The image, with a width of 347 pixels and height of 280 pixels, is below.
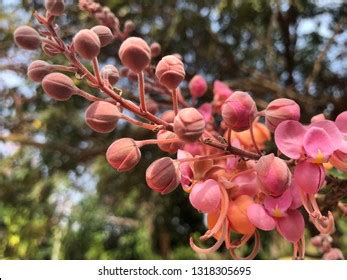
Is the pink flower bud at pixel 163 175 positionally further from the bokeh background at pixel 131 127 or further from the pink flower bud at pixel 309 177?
the bokeh background at pixel 131 127

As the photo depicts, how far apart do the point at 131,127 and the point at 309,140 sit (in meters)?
0.87

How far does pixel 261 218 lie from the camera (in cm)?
53

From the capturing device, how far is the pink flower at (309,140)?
0.52 metres

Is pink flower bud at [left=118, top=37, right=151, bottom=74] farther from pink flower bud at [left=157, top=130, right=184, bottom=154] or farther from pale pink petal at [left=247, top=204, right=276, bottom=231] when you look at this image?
pale pink petal at [left=247, top=204, right=276, bottom=231]

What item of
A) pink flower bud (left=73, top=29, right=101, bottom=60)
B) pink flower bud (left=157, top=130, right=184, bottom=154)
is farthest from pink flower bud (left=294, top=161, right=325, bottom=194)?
pink flower bud (left=73, top=29, right=101, bottom=60)

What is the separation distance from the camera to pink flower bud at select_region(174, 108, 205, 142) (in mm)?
447

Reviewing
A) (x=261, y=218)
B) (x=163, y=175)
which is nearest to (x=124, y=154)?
(x=163, y=175)

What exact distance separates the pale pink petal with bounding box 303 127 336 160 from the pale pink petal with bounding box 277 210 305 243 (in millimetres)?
65

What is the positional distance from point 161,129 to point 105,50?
37.2 inches

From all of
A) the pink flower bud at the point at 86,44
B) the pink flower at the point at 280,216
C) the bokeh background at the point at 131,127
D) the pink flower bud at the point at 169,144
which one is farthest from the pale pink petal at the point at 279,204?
the bokeh background at the point at 131,127

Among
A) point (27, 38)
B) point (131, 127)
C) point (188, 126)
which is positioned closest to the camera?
point (188, 126)

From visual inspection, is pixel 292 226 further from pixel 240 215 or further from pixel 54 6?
pixel 54 6

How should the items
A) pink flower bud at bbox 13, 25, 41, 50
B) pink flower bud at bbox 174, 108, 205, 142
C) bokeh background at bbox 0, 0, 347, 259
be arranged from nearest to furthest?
pink flower bud at bbox 174, 108, 205, 142 → pink flower bud at bbox 13, 25, 41, 50 → bokeh background at bbox 0, 0, 347, 259

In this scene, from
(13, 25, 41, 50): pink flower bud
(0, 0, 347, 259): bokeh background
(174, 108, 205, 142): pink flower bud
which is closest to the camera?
(174, 108, 205, 142): pink flower bud
